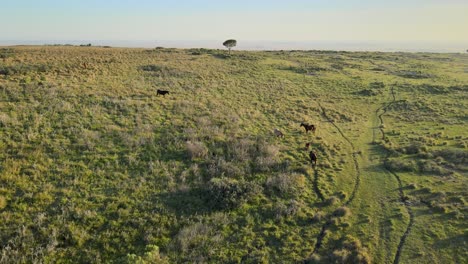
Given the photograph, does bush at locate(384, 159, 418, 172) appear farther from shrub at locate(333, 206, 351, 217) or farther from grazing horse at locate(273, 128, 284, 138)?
grazing horse at locate(273, 128, 284, 138)

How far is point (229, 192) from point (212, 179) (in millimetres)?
1389

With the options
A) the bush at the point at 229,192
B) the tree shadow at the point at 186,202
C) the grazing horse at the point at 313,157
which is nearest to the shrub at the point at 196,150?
the bush at the point at 229,192

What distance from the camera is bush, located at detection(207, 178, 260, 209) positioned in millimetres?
16361

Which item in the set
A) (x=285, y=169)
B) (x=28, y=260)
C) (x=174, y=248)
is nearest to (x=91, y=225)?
(x=28, y=260)

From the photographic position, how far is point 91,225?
1384 cm

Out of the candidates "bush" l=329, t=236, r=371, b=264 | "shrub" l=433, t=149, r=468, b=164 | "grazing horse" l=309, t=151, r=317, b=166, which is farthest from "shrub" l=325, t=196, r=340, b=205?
"shrub" l=433, t=149, r=468, b=164

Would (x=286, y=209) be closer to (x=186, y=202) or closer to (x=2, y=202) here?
(x=186, y=202)

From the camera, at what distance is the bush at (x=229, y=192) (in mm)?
16361

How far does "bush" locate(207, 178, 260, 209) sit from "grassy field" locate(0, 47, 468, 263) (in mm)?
75

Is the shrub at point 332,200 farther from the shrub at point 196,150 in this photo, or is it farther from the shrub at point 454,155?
the shrub at point 454,155

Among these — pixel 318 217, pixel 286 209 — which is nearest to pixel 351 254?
pixel 318 217

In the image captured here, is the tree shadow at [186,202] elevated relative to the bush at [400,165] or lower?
lower

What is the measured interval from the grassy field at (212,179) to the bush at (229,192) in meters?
0.07

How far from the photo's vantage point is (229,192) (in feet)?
55.6
